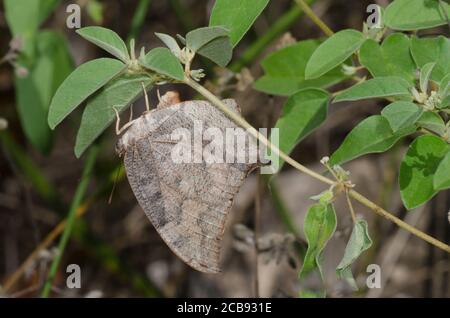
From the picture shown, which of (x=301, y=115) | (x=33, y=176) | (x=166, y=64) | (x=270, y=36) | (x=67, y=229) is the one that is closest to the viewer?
(x=166, y=64)

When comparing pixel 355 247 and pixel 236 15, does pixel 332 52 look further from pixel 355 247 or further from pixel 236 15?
pixel 355 247

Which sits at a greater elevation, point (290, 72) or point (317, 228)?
point (290, 72)

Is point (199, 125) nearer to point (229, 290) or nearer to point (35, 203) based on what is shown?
point (229, 290)

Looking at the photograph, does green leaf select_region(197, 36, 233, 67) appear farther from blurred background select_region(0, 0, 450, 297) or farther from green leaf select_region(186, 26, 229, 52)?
blurred background select_region(0, 0, 450, 297)

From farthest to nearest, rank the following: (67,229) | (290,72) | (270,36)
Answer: (270,36) < (67,229) < (290,72)

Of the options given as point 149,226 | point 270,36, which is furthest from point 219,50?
point 149,226
